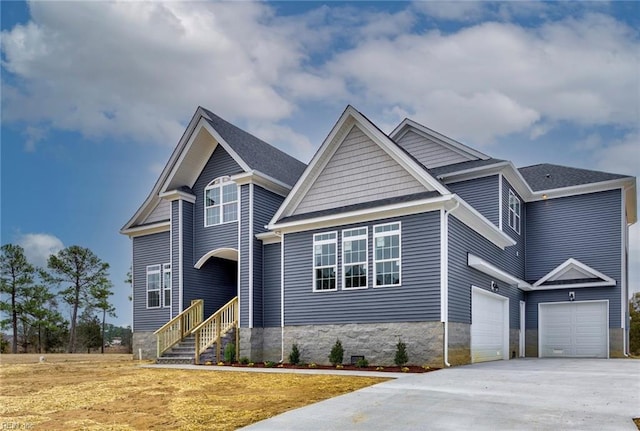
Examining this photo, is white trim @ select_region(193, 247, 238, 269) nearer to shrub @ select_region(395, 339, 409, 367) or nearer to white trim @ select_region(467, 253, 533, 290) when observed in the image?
shrub @ select_region(395, 339, 409, 367)

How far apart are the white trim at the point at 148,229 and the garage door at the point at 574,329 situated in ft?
53.1

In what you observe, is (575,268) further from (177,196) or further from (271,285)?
(177,196)

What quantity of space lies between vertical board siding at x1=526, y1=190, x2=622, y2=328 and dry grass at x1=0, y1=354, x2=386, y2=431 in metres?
13.1

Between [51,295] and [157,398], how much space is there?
3056 cm

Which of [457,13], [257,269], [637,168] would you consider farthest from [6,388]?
[637,168]

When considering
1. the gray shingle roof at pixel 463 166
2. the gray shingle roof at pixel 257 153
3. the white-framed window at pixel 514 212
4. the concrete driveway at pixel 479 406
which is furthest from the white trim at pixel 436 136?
the concrete driveway at pixel 479 406

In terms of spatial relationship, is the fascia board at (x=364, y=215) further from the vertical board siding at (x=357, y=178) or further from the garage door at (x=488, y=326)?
the garage door at (x=488, y=326)

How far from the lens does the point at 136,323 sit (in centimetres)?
2184

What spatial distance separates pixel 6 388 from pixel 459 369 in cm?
1038

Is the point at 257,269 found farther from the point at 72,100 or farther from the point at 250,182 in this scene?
the point at 72,100

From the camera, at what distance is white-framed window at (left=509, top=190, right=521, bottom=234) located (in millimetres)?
20078

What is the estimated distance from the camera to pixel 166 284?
21203 mm

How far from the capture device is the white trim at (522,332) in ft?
67.9

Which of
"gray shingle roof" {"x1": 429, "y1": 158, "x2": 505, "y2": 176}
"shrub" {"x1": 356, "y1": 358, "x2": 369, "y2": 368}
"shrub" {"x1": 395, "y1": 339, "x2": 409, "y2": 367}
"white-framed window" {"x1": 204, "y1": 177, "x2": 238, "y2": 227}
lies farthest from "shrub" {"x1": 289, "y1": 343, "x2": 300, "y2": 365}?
"gray shingle roof" {"x1": 429, "y1": 158, "x2": 505, "y2": 176}
